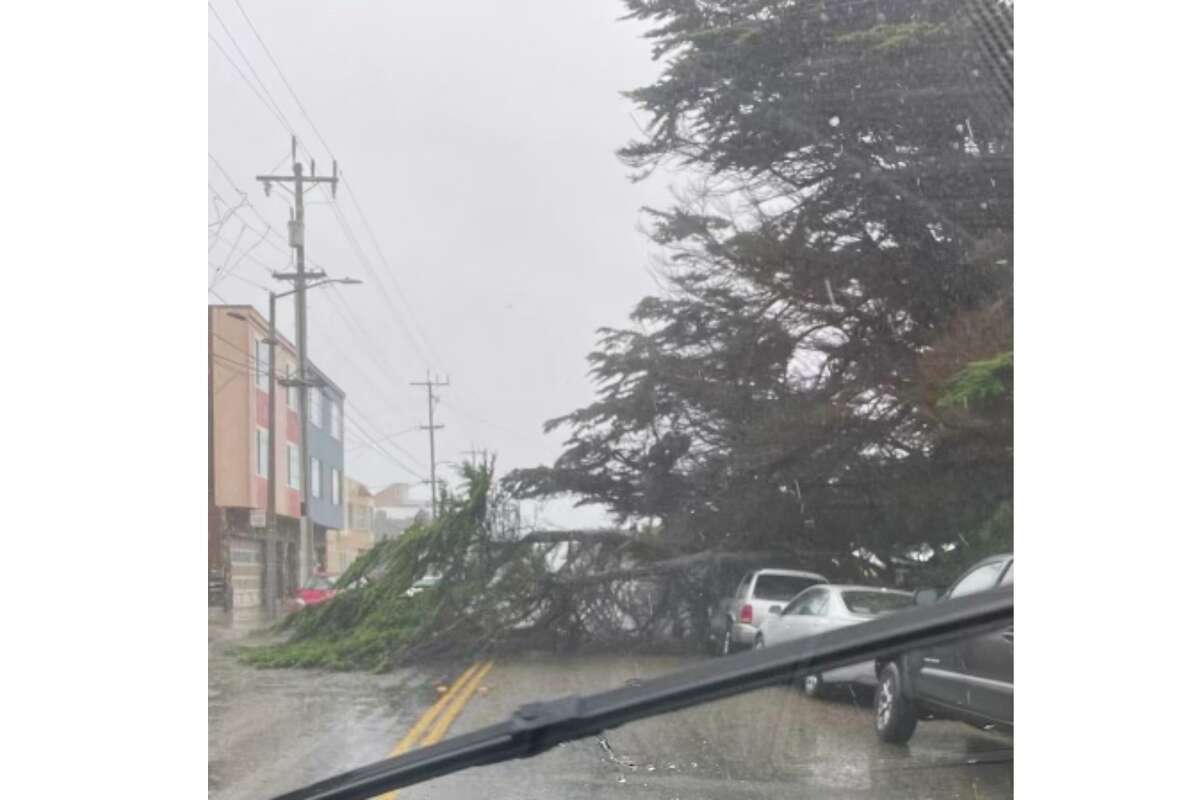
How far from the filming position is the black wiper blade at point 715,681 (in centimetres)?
262

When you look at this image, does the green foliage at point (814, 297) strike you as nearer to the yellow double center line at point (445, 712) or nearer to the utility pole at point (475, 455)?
the utility pole at point (475, 455)

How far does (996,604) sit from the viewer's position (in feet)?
8.90

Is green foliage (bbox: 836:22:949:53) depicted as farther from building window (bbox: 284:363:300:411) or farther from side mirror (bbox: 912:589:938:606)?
building window (bbox: 284:363:300:411)

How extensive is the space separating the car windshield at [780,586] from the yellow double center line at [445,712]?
0.67 meters

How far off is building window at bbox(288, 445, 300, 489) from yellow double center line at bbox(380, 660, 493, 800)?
639mm

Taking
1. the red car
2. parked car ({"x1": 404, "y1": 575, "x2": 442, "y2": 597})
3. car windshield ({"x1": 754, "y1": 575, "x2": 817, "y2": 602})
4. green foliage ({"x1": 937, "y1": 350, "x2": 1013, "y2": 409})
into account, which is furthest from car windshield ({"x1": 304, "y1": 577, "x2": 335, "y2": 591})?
green foliage ({"x1": 937, "y1": 350, "x2": 1013, "y2": 409})

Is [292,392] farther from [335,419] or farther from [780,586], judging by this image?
[780,586]

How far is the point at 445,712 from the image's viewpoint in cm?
310

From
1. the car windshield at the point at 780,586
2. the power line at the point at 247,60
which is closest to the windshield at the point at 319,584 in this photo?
the car windshield at the point at 780,586

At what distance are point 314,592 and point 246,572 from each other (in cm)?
18

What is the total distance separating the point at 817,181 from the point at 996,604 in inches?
45.6

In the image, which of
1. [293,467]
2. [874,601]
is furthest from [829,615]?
[293,467]

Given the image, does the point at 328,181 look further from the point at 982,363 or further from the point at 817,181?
the point at 982,363

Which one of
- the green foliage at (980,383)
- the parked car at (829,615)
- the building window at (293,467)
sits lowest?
the parked car at (829,615)
